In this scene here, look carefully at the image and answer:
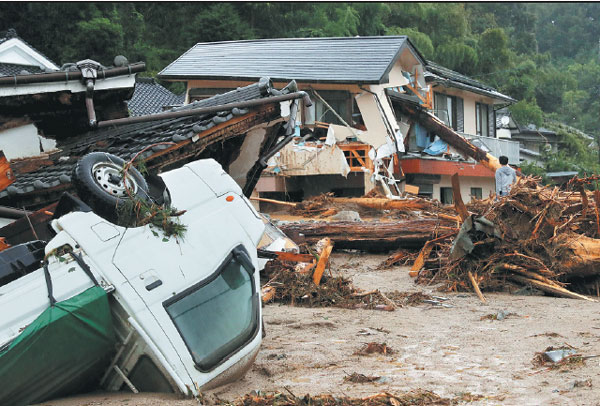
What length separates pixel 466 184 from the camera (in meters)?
30.5

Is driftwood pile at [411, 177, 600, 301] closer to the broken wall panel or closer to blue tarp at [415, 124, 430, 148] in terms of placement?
the broken wall panel

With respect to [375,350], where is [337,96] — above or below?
above

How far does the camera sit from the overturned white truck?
450 centimetres

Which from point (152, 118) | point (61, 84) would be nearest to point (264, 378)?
point (152, 118)

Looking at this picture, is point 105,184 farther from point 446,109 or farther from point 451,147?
point 446,109

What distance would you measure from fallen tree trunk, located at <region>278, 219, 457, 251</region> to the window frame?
7174 mm

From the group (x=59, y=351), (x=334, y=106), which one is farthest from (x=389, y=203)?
(x=59, y=351)

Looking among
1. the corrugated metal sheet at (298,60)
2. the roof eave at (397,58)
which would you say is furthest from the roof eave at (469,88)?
the corrugated metal sheet at (298,60)

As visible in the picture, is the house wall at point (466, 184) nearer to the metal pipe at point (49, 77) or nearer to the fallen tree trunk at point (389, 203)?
the fallen tree trunk at point (389, 203)

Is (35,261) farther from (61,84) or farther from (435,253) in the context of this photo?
(435,253)

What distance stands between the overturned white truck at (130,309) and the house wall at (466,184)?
23.7 m

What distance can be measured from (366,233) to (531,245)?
13.2ft

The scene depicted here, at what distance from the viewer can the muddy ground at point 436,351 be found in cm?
509

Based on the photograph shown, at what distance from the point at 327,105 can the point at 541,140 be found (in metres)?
26.5
